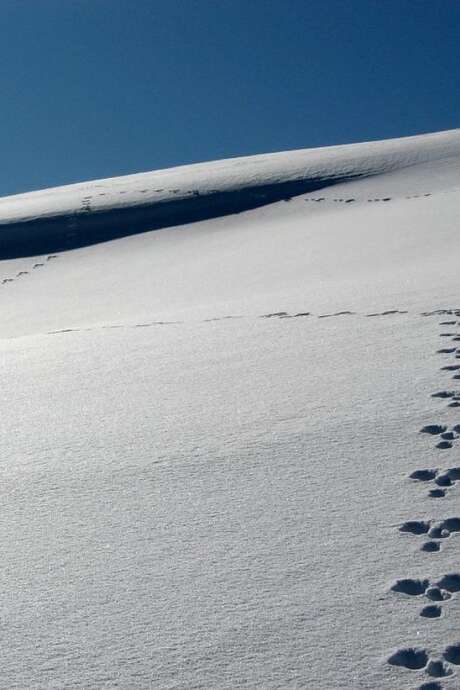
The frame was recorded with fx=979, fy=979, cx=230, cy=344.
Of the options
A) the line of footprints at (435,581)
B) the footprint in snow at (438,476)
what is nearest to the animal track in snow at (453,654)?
the line of footprints at (435,581)

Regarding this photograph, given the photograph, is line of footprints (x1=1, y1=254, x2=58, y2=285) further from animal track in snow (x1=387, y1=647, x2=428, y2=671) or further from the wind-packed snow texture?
animal track in snow (x1=387, y1=647, x2=428, y2=671)

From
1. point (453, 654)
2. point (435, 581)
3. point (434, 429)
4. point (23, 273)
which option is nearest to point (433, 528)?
point (435, 581)

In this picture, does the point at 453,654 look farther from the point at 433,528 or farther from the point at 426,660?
the point at 433,528

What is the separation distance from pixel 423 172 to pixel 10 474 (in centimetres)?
1448

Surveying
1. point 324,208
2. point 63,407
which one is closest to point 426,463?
point 63,407

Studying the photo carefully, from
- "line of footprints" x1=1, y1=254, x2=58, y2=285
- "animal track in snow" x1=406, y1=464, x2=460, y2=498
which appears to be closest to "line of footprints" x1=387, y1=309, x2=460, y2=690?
"animal track in snow" x1=406, y1=464, x2=460, y2=498

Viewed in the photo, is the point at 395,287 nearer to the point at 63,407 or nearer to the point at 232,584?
the point at 63,407

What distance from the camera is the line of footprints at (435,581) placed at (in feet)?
6.80

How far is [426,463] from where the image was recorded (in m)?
3.08

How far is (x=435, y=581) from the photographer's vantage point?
7.75 feet

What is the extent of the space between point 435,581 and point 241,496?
0.78 m

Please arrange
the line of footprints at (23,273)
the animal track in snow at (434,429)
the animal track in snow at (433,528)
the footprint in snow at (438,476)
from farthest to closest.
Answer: the line of footprints at (23,273), the animal track in snow at (434,429), the footprint in snow at (438,476), the animal track in snow at (433,528)

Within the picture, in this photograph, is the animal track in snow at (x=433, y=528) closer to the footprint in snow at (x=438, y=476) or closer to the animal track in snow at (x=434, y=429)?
the footprint in snow at (x=438, y=476)

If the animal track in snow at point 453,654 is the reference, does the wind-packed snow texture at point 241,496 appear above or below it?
above
